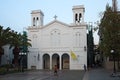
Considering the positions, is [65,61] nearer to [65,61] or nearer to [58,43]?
[65,61]

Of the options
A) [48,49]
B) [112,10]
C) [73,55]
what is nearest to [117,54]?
[112,10]

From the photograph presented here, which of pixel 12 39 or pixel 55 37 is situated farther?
pixel 55 37

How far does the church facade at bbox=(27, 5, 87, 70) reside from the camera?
59.8 m

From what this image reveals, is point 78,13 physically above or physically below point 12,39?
above

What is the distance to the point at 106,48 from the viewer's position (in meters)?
40.7

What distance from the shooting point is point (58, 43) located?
202ft

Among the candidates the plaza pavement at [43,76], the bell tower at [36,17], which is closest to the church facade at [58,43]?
the bell tower at [36,17]

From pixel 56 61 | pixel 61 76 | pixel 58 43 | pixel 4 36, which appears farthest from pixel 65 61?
pixel 61 76

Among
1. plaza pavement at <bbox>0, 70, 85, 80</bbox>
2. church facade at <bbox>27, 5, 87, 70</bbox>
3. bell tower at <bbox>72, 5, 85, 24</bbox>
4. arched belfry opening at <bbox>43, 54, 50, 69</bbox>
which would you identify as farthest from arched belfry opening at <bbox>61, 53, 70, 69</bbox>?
plaza pavement at <bbox>0, 70, 85, 80</bbox>

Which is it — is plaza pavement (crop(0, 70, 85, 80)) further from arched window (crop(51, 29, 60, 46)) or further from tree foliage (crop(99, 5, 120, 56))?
arched window (crop(51, 29, 60, 46))

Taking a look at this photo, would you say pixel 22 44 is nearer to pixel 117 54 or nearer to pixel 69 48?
pixel 69 48

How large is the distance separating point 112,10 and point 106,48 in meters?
5.92

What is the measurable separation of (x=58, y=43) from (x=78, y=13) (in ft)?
26.7

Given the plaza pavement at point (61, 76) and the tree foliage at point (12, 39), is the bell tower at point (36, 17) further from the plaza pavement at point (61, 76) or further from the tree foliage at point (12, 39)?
the plaza pavement at point (61, 76)
